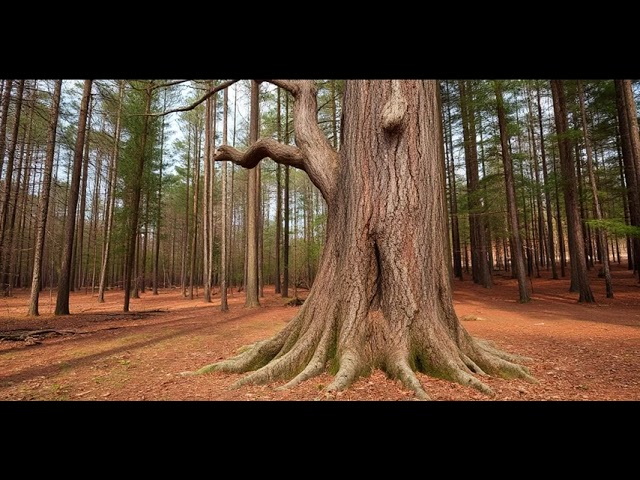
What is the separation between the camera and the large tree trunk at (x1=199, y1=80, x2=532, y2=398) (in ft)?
13.4

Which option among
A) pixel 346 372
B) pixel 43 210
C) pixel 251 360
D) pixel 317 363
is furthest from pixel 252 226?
pixel 346 372

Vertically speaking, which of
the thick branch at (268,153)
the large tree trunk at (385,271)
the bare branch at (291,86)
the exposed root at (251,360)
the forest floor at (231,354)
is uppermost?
the bare branch at (291,86)

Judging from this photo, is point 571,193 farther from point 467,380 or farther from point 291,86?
point 291,86

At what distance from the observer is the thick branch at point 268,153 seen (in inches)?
203

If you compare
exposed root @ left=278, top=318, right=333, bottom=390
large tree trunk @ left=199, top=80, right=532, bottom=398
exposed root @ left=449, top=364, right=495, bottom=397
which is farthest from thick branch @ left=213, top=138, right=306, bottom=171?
exposed root @ left=449, top=364, right=495, bottom=397

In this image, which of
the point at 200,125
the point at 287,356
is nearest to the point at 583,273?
the point at 287,356

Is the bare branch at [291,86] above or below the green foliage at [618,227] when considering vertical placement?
above

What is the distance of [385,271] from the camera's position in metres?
4.21

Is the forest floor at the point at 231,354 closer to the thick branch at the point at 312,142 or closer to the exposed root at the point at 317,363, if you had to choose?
the exposed root at the point at 317,363

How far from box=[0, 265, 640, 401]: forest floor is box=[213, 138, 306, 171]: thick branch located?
131 inches

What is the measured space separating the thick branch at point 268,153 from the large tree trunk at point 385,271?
871 mm

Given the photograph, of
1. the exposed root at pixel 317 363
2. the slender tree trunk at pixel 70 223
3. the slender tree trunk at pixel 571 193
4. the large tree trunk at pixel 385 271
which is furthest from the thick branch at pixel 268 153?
the slender tree trunk at pixel 571 193
